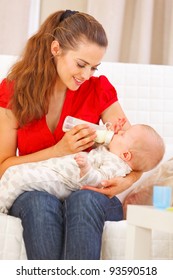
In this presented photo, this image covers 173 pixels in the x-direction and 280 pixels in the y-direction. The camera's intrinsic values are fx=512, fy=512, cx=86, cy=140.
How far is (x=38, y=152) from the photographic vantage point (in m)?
1.47

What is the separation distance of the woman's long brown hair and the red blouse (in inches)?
1.1

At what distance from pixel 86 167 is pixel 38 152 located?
21cm

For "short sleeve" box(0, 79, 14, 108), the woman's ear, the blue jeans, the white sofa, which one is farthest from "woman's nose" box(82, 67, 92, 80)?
the white sofa

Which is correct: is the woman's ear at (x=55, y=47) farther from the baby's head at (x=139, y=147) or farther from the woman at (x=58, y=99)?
the baby's head at (x=139, y=147)

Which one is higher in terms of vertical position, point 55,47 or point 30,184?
point 55,47

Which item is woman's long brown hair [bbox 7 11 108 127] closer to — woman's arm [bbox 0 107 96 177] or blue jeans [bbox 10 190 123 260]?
woman's arm [bbox 0 107 96 177]

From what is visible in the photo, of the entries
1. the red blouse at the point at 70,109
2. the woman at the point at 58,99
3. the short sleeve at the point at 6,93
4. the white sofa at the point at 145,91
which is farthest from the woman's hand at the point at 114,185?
the white sofa at the point at 145,91

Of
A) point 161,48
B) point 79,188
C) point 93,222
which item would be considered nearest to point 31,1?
point 161,48

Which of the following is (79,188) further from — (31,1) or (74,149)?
(31,1)

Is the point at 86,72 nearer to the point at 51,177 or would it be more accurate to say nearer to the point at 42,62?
the point at 42,62

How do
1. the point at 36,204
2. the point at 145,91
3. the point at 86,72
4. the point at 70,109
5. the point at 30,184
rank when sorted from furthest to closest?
the point at 145,91
the point at 70,109
the point at 86,72
the point at 30,184
the point at 36,204

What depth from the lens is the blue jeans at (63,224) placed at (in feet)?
3.84

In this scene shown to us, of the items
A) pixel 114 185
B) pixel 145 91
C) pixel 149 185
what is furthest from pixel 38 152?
pixel 145 91
